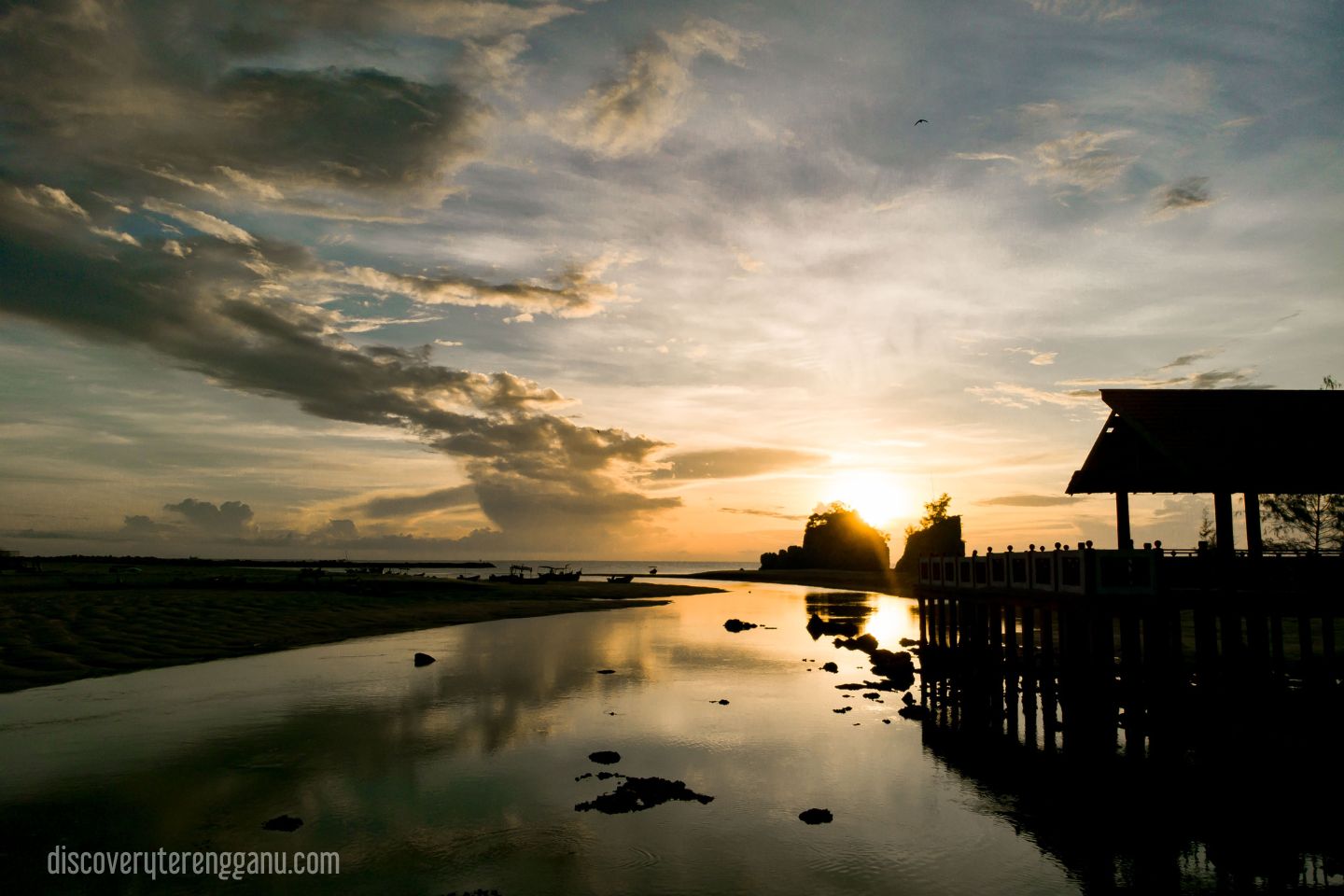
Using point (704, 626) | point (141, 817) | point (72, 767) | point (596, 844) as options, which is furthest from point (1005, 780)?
point (704, 626)

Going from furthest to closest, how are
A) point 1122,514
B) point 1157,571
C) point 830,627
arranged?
point 830,627, point 1122,514, point 1157,571

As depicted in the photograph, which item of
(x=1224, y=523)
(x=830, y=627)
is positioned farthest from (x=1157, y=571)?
(x=830, y=627)

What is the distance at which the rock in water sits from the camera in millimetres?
15391

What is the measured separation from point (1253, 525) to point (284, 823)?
1001 inches

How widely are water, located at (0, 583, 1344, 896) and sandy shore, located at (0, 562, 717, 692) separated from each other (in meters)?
3.70

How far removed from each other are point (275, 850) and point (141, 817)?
3775mm

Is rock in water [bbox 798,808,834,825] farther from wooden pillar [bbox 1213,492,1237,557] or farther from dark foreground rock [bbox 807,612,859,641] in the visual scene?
dark foreground rock [bbox 807,612,859,641]

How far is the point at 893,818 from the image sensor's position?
15609 millimetres

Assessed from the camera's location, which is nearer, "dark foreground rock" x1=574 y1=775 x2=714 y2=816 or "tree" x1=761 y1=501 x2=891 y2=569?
"dark foreground rock" x1=574 y1=775 x2=714 y2=816

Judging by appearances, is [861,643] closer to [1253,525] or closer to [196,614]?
[1253,525]

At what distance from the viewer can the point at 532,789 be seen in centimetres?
1709

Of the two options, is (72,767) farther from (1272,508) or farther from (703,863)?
(1272,508)

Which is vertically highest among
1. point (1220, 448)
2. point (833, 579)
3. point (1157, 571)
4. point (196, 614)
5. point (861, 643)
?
A: point (1220, 448)

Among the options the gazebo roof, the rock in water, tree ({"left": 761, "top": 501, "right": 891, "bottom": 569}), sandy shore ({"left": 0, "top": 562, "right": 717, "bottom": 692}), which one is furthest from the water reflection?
tree ({"left": 761, "top": 501, "right": 891, "bottom": 569})
